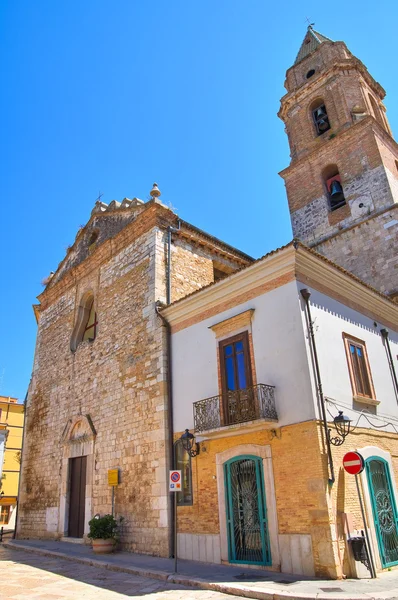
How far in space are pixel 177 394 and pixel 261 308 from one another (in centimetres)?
320

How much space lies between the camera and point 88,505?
41.6 ft

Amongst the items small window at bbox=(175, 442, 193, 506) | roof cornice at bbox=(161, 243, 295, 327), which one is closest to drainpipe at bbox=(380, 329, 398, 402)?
roof cornice at bbox=(161, 243, 295, 327)

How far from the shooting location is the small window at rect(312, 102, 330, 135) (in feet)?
67.8

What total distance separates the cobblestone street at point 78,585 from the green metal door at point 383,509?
3.42m

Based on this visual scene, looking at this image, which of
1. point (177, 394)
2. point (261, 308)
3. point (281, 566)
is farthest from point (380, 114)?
point (281, 566)

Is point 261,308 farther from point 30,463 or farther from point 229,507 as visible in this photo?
point 30,463

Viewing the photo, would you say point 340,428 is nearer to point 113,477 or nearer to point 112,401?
point 113,477

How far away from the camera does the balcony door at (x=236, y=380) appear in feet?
28.8

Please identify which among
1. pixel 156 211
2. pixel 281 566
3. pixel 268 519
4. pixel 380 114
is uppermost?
pixel 380 114

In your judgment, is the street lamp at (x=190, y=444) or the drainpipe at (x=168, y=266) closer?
the street lamp at (x=190, y=444)

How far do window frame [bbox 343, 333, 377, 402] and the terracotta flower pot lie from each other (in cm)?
694

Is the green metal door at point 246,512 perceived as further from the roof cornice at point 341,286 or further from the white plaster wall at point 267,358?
the roof cornice at point 341,286

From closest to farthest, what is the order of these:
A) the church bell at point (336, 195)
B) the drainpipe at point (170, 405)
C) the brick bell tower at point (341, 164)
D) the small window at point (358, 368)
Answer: the small window at point (358, 368), the drainpipe at point (170, 405), the brick bell tower at point (341, 164), the church bell at point (336, 195)

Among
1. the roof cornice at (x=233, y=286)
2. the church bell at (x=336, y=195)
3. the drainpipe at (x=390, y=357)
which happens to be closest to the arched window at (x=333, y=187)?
the church bell at (x=336, y=195)
